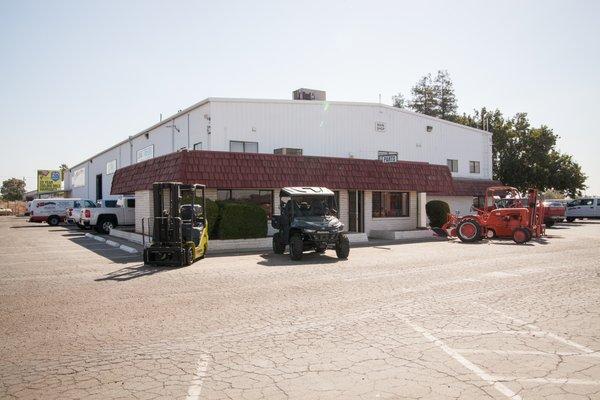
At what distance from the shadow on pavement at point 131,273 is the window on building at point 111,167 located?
31.5 m

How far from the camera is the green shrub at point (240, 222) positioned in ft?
57.4

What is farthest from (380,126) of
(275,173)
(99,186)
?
(99,186)

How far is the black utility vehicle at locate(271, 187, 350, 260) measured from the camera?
45.4 ft

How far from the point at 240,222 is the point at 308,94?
1323cm

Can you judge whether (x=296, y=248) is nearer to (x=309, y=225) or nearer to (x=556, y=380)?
(x=309, y=225)

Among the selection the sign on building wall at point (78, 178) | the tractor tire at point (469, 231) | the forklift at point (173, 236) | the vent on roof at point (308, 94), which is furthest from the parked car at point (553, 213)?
the sign on building wall at point (78, 178)

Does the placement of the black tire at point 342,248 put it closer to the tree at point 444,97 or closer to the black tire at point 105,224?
the black tire at point 105,224

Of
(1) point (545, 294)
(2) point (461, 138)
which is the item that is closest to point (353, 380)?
(1) point (545, 294)

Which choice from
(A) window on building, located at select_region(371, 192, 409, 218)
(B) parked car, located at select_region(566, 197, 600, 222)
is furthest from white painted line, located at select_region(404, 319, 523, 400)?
(B) parked car, located at select_region(566, 197, 600, 222)

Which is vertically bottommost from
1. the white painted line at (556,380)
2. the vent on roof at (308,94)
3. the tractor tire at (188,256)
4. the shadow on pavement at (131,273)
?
the white painted line at (556,380)

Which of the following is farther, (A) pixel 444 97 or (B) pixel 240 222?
(A) pixel 444 97

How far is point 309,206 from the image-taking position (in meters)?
15.0

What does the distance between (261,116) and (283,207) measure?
33.8 ft

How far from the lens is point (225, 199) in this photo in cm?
1958
